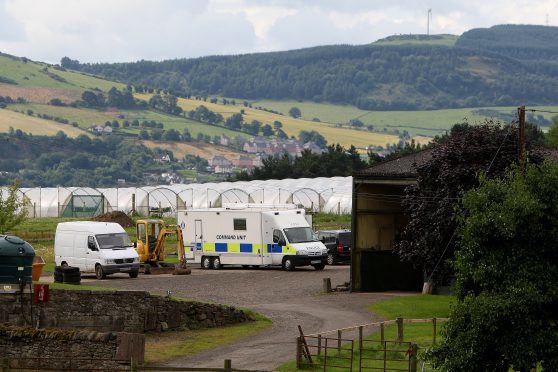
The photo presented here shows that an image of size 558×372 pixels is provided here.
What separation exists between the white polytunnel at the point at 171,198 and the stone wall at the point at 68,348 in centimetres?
6471

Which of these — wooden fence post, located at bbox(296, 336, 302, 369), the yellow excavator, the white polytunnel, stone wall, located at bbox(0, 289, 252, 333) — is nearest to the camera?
wooden fence post, located at bbox(296, 336, 302, 369)

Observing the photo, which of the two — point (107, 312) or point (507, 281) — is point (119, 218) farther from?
point (507, 281)

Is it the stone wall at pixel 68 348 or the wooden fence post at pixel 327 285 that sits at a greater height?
the wooden fence post at pixel 327 285

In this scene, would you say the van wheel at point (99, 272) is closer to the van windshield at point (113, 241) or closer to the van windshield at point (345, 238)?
the van windshield at point (113, 241)

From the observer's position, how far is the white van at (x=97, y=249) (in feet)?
182

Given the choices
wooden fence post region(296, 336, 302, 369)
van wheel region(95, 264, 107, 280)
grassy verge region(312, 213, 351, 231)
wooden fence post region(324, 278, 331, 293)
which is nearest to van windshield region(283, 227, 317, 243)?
wooden fence post region(324, 278, 331, 293)

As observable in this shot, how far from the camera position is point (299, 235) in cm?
6197

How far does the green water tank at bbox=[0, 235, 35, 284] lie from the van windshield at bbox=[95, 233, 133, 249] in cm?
1687

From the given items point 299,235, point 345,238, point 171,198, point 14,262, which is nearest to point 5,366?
point 14,262

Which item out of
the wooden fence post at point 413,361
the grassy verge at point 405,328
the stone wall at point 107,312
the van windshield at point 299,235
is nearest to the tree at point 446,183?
the grassy verge at point 405,328

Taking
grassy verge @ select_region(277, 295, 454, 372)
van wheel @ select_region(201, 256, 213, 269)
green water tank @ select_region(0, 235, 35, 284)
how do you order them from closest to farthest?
grassy verge @ select_region(277, 295, 454, 372)
green water tank @ select_region(0, 235, 35, 284)
van wheel @ select_region(201, 256, 213, 269)

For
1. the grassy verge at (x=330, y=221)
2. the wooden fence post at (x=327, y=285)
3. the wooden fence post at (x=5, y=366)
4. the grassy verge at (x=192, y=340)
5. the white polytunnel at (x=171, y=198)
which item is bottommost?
the grassy verge at (x=192, y=340)

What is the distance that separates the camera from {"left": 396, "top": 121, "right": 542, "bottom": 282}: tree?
44.9 m

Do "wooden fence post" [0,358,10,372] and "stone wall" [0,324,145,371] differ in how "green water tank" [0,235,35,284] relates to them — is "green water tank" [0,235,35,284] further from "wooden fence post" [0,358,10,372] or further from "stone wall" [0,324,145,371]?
"wooden fence post" [0,358,10,372]
